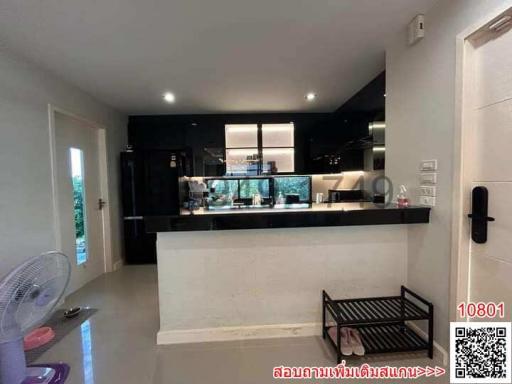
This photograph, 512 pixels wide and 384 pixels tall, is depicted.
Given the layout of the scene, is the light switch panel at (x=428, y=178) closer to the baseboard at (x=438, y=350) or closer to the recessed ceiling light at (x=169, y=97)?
the baseboard at (x=438, y=350)

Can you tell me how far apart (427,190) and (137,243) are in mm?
3903

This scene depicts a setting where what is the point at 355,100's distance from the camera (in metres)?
3.57

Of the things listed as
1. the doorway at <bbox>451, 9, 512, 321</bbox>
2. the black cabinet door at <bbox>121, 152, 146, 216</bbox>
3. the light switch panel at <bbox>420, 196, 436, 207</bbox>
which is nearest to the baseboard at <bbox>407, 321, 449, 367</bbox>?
the doorway at <bbox>451, 9, 512, 321</bbox>

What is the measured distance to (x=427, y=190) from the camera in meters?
1.90

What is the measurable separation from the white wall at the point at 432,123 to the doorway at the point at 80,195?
129 inches

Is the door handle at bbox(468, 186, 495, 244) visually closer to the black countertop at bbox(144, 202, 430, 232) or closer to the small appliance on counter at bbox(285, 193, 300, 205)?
the black countertop at bbox(144, 202, 430, 232)

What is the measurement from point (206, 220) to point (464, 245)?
64.3 inches

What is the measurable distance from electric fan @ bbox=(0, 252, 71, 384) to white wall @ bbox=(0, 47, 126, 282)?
0.87m

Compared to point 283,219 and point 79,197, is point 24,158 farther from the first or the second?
point 283,219

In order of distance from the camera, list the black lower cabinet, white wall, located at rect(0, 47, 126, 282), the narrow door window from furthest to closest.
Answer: the black lower cabinet
the narrow door window
white wall, located at rect(0, 47, 126, 282)

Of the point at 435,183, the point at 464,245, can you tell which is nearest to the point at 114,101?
the point at 435,183

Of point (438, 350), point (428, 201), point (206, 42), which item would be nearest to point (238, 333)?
point (438, 350)

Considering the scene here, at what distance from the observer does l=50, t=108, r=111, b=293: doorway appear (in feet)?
10.1

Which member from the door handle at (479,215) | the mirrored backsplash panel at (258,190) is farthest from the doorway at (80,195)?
the door handle at (479,215)
